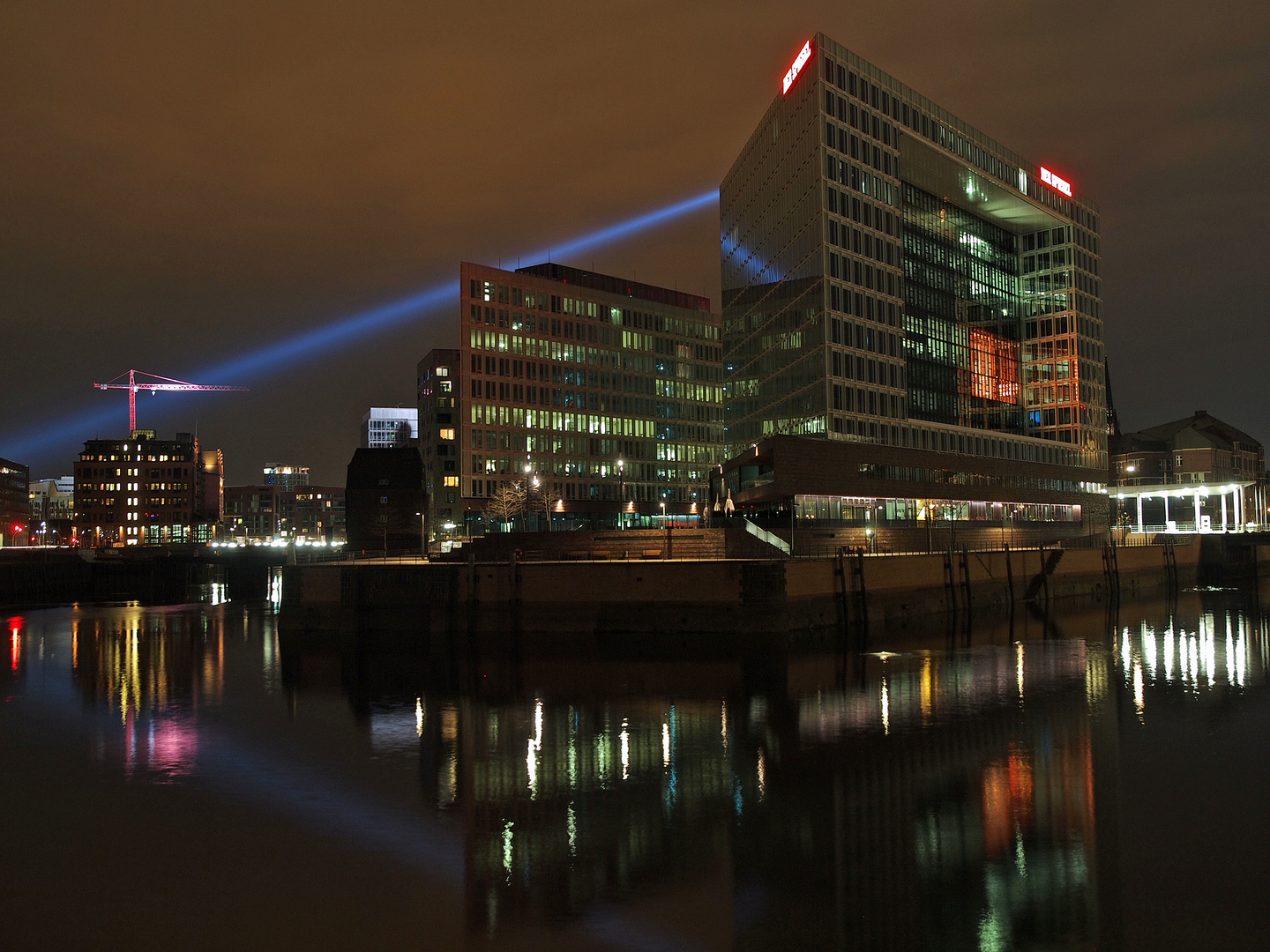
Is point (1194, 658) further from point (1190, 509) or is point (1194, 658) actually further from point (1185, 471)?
point (1190, 509)

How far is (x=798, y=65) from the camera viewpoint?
3812 inches

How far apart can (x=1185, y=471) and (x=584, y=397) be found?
104277mm

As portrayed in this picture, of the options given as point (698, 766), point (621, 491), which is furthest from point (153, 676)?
point (621, 491)

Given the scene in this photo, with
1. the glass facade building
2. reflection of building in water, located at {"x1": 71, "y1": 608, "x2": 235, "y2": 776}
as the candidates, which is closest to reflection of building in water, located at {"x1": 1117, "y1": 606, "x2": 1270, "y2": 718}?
the glass facade building

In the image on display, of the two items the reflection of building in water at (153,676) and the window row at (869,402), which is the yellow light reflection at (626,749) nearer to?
the reflection of building in water at (153,676)

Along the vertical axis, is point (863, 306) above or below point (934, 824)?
above

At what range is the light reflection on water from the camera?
19266 millimetres

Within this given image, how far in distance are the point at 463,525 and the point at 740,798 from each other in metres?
110

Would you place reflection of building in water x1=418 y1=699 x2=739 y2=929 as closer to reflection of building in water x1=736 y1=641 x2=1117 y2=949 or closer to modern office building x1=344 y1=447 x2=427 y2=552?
reflection of building in water x1=736 y1=641 x2=1117 y2=949

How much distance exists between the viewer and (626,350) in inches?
5906

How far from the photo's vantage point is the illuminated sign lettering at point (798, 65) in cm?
9381

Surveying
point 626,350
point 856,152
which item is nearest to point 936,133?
point 856,152

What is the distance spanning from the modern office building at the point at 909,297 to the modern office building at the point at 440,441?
139 ft

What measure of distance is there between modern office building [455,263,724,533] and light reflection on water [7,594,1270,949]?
77742 millimetres
